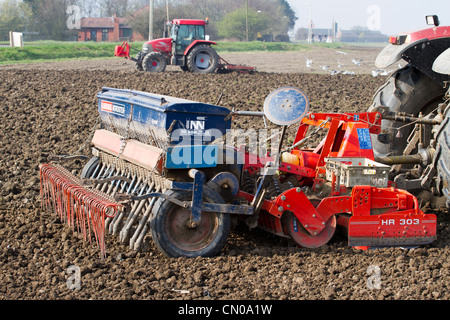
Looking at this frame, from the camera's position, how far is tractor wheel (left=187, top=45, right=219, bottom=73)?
20391 mm

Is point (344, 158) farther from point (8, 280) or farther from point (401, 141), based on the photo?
point (8, 280)

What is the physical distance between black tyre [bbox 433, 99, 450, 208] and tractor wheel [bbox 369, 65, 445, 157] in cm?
100

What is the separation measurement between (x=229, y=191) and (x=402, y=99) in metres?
2.28

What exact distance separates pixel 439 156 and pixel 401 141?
4.23 ft

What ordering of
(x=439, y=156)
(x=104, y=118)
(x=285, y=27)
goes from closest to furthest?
(x=439, y=156), (x=104, y=118), (x=285, y=27)

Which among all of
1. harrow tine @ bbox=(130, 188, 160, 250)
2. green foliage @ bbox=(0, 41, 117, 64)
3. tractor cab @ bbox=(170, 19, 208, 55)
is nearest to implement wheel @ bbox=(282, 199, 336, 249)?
harrow tine @ bbox=(130, 188, 160, 250)

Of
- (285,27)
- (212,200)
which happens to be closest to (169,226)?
(212,200)

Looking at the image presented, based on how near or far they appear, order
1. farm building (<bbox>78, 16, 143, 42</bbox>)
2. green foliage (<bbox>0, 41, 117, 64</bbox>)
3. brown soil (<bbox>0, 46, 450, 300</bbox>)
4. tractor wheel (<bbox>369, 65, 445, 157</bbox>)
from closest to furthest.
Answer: brown soil (<bbox>0, 46, 450, 300</bbox>)
tractor wheel (<bbox>369, 65, 445, 157</bbox>)
green foliage (<bbox>0, 41, 117, 64</bbox>)
farm building (<bbox>78, 16, 143, 42</bbox>)

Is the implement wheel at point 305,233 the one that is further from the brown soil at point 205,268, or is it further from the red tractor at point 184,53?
the red tractor at point 184,53

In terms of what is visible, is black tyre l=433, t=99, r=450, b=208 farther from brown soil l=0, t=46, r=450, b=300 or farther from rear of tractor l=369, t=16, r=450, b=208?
brown soil l=0, t=46, r=450, b=300

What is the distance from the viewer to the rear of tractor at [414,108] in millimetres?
5750

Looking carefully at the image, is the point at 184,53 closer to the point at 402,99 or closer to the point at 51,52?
the point at 402,99

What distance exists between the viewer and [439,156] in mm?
5254

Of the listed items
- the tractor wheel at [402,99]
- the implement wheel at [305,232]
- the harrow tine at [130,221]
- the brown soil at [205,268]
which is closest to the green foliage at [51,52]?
the brown soil at [205,268]
